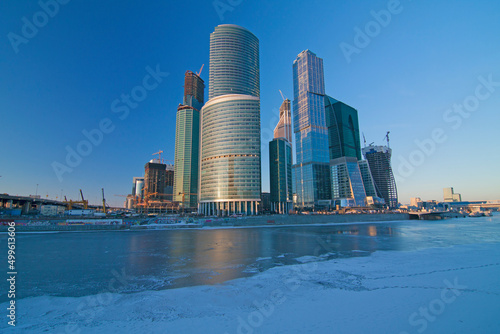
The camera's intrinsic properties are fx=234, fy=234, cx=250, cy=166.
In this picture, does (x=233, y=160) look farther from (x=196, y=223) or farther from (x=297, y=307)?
(x=297, y=307)

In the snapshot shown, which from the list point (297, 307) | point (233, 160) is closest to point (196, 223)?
point (297, 307)

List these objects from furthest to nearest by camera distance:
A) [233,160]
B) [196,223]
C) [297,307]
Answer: [233,160], [196,223], [297,307]

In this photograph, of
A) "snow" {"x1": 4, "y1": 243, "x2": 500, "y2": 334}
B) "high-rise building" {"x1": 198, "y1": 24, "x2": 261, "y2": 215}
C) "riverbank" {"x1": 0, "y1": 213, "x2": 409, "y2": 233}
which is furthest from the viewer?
"high-rise building" {"x1": 198, "y1": 24, "x2": 261, "y2": 215}

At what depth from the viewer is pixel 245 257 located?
95.9 feet

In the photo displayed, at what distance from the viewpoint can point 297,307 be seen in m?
13.8

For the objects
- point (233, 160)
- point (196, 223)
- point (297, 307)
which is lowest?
point (196, 223)

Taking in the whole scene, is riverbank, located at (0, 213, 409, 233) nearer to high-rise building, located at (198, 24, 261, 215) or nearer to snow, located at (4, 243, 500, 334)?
snow, located at (4, 243, 500, 334)

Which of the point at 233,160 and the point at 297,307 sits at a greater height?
the point at 233,160

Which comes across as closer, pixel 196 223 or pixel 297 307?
pixel 297 307

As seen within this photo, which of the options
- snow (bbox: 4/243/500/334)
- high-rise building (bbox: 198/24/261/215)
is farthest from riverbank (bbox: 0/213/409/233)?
high-rise building (bbox: 198/24/261/215)

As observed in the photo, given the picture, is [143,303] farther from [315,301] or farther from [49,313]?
[315,301]

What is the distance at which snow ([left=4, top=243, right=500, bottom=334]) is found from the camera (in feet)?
37.7

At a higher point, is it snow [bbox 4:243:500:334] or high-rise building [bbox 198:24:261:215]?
high-rise building [bbox 198:24:261:215]

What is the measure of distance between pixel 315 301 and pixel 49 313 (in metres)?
15.7
